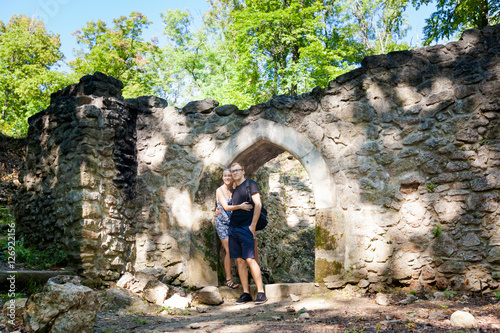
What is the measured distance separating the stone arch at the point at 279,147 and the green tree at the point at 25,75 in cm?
1039

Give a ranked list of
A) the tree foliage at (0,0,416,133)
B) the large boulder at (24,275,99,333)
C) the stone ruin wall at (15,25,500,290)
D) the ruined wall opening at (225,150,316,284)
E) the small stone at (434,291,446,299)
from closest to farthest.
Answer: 1. the large boulder at (24,275,99,333)
2. the small stone at (434,291,446,299)
3. the stone ruin wall at (15,25,500,290)
4. the ruined wall opening at (225,150,316,284)
5. the tree foliage at (0,0,416,133)

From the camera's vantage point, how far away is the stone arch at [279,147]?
4707 mm

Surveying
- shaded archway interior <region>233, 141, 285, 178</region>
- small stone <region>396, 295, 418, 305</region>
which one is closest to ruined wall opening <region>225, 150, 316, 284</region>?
shaded archway interior <region>233, 141, 285, 178</region>

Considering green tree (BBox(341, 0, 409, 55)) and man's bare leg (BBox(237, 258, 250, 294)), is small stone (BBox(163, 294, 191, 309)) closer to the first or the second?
man's bare leg (BBox(237, 258, 250, 294))

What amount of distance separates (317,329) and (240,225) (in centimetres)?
204

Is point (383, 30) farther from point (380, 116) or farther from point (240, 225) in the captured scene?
point (240, 225)

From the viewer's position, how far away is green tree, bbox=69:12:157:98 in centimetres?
1512

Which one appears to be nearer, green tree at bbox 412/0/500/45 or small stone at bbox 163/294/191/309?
small stone at bbox 163/294/191/309

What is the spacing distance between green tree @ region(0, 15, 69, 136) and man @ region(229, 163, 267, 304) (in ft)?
35.5

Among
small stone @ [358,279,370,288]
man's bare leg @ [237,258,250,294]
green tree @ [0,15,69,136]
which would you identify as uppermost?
green tree @ [0,15,69,136]

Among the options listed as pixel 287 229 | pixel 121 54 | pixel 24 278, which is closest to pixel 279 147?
pixel 24 278

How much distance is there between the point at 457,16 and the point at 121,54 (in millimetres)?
12444

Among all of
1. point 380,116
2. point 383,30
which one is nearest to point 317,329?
point 380,116

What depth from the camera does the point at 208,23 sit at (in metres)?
19.8
